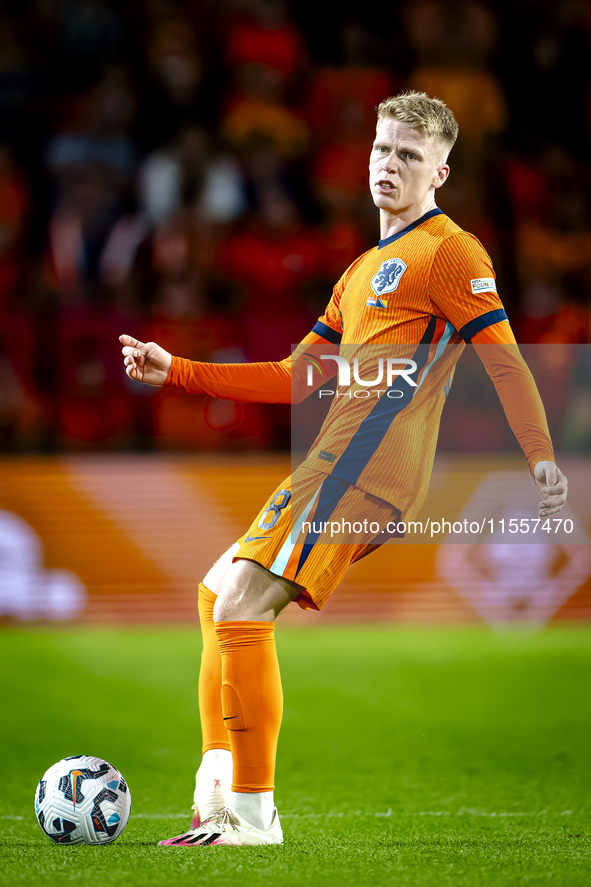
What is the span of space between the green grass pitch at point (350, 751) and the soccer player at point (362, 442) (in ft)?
1.04

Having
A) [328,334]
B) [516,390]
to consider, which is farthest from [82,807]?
[516,390]

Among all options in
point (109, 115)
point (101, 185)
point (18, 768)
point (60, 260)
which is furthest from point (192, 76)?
point (18, 768)

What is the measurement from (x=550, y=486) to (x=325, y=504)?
25.0 inches

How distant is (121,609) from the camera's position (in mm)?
7492

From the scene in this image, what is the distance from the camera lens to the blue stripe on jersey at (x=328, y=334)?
350cm

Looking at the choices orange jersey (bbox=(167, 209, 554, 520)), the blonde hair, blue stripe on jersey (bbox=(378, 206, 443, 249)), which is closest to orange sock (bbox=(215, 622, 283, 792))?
orange jersey (bbox=(167, 209, 554, 520))

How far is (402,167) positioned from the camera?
10.7 ft

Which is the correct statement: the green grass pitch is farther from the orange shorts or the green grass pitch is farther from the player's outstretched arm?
the player's outstretched arm

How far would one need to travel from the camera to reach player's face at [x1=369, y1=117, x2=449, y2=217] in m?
3.25

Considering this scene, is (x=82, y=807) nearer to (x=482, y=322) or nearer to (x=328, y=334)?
(x=328, y=334)

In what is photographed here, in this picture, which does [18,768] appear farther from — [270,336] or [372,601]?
[270,336]

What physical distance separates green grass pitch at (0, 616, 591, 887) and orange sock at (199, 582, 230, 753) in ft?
1.16

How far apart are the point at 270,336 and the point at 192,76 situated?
3.09m

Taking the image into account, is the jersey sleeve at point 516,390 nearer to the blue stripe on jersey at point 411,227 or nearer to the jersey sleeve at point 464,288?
the jersey sleeve at point 464,288
